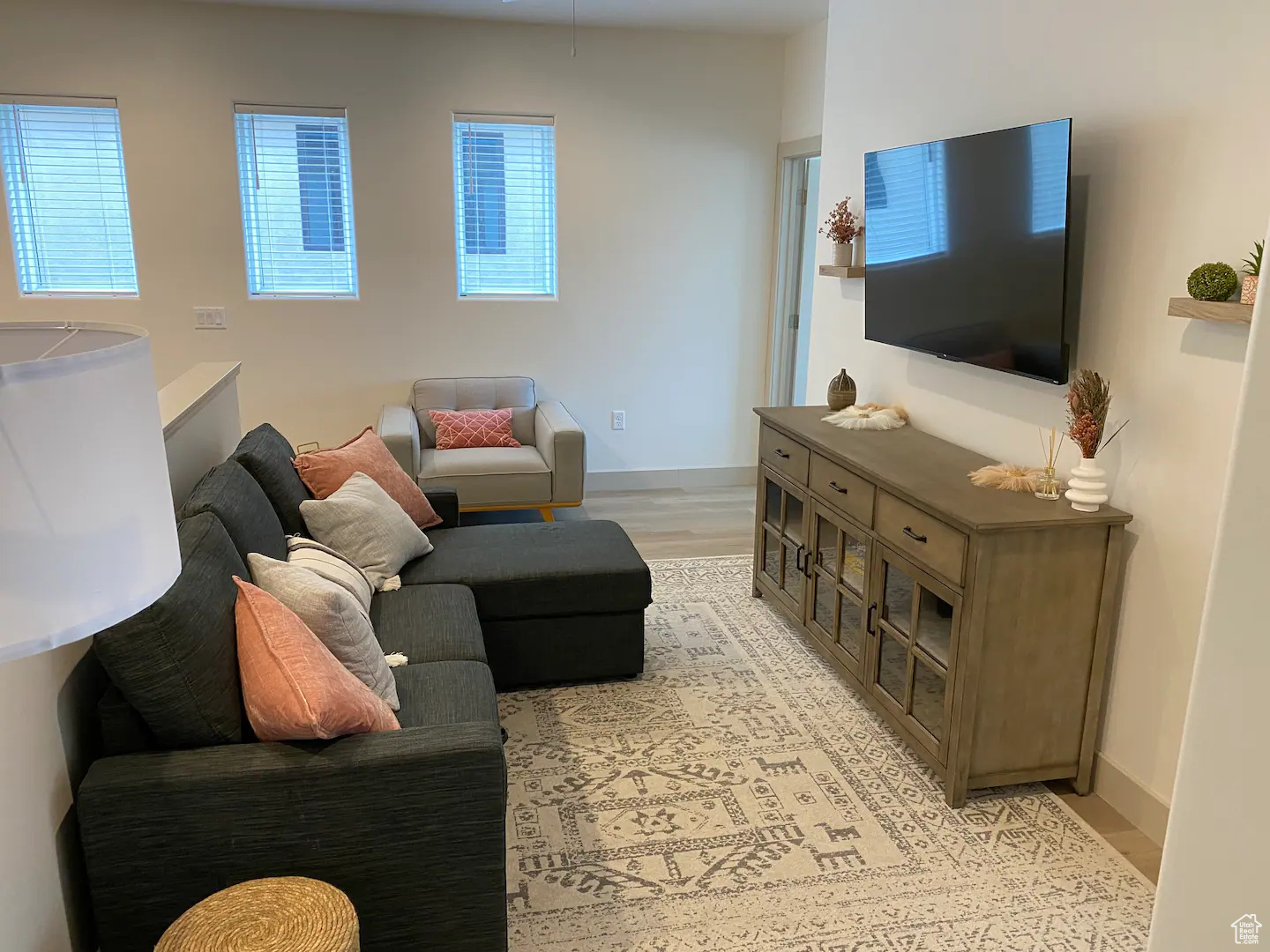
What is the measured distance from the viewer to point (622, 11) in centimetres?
501

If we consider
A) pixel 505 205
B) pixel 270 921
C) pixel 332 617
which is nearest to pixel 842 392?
pixel 332 617

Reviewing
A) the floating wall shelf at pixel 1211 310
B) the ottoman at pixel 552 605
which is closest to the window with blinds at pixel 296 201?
the ottoman at pixel 552 605

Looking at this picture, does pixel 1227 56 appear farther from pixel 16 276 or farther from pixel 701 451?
pixel 16 276

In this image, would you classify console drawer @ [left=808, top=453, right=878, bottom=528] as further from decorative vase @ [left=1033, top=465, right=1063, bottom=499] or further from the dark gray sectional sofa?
the dark gray sectional sofa

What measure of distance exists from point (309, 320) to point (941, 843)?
175 inches

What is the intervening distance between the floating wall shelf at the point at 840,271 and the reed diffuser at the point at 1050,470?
1.27m

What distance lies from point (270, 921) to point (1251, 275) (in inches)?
94.6

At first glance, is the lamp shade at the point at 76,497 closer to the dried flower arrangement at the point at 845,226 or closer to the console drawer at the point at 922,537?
the console drawer at the point at 922,537

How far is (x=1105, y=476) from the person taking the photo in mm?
2609

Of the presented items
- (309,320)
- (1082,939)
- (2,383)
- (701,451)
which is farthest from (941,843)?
(309,320)

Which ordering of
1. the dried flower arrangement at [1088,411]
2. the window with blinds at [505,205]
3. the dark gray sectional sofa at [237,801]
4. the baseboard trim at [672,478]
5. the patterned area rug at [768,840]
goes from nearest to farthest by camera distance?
the dark gray sectional sofa at [237,801] < the patterned area rug at [768,840] < the dried flower arrangement at [1088,411] < the window with blinds at [505,205] < the baseboard trim at [672,478]

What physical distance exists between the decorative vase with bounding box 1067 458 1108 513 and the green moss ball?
52 cm

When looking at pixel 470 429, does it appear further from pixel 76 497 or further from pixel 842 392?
pixel 76 497

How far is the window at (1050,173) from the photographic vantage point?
2520 millimetres
